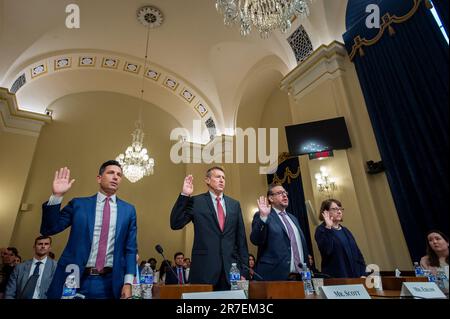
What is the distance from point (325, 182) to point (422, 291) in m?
3.26

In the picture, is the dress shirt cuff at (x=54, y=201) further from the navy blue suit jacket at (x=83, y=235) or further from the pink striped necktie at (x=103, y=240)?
the pink striped necktie at (x=103, y=240)

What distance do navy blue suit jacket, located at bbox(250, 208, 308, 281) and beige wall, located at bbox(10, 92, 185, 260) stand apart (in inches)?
212

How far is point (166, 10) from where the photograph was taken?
5797 millimetres

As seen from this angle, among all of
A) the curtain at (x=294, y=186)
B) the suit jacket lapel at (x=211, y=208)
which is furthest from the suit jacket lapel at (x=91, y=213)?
the curtain at (x=294, y=186)

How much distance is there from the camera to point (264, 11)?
324 cm

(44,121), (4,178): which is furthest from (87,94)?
(4,178)

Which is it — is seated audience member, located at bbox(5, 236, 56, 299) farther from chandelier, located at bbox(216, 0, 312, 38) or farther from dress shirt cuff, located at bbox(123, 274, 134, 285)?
chandelier, located at bbox(216, 0, 312, 38)

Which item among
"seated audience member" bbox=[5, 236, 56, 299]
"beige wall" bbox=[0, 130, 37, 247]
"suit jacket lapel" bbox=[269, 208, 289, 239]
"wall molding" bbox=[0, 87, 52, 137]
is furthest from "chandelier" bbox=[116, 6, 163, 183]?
"suit jacket lapel" bbox=[269, 208, 289, 239]

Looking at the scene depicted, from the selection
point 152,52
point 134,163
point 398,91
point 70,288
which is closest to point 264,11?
point 398,91

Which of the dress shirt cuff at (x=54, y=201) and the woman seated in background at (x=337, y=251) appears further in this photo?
the woman seated in background at (x=337, y=251)

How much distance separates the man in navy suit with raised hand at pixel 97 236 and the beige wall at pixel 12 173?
523cm

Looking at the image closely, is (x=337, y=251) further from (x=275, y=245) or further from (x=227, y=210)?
(x=227, y=210)

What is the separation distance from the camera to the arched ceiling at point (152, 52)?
530 cm

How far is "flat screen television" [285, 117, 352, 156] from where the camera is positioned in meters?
4.14
